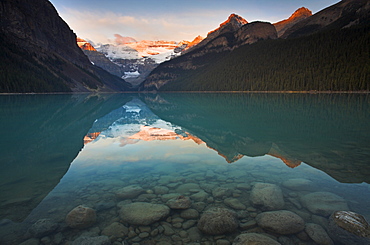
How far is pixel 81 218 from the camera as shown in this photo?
6.77m

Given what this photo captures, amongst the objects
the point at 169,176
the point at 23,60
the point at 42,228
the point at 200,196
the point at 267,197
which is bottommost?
the point at 169,176

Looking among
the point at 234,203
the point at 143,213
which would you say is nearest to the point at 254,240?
the point at 234,203

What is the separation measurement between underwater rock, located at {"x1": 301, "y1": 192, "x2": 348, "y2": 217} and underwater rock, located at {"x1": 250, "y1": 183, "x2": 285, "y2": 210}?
2.79 feet

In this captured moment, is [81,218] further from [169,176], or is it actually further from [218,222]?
[169,176]

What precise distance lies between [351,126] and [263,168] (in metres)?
16.8

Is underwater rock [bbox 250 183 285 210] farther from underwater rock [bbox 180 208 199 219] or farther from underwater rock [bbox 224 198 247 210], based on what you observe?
underwater rock [bbox 180 208 199 219]

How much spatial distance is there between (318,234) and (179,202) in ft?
14.0

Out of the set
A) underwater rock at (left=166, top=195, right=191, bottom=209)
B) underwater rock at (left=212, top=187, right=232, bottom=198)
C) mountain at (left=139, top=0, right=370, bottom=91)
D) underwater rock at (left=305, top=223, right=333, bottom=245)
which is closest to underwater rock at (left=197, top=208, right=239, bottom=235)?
underwater rock at (left=166, top=195, right=191, bottom=209)

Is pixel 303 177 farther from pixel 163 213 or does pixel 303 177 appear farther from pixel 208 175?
pixel 163 213

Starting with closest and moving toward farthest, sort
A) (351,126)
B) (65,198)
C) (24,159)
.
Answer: (65,198) → (24,159) → (351,126)

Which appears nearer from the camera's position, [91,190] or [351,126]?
[91,190]

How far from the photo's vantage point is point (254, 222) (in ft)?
22.3

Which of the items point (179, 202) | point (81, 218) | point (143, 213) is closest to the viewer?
point (81, 218)

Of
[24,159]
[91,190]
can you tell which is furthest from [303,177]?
[24,159]
